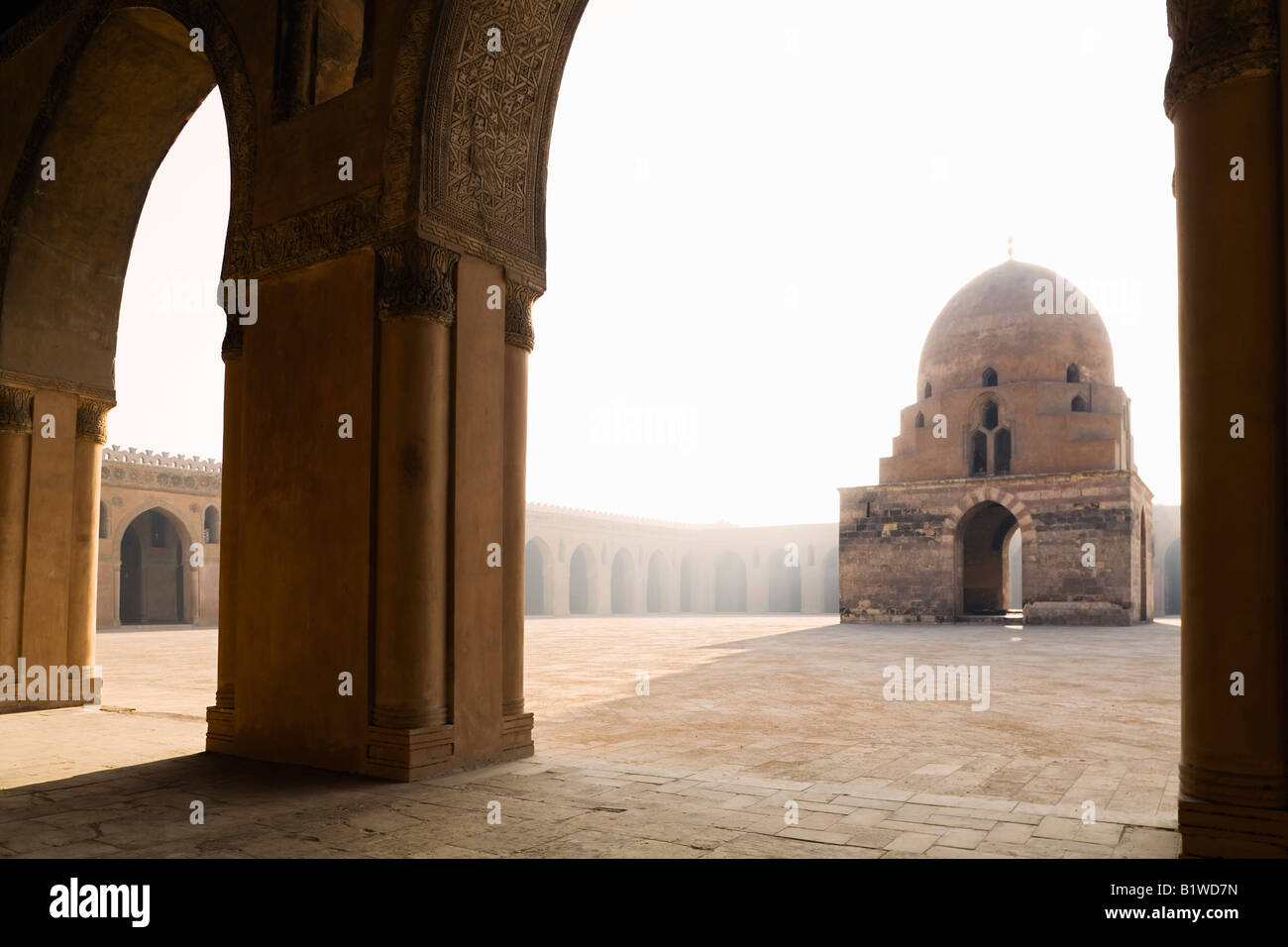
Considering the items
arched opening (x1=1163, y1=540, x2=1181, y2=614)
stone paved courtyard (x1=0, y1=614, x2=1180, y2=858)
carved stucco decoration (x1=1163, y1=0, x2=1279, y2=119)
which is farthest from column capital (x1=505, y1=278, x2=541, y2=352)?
arched opening (x1=1163, y1=540, x2=1181, y2=614)

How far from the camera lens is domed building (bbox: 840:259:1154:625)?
23125 mm

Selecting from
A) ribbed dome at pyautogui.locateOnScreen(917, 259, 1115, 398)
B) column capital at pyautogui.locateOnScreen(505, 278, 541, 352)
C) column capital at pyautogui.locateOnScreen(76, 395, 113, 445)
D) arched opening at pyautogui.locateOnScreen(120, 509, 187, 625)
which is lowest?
arched opening at pyautogui.locateOnScreen(120, 509, 187, 625)

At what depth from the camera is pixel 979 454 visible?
1038 inches

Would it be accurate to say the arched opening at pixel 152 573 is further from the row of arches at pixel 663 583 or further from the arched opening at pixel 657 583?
the arched opening at pixel 657 583

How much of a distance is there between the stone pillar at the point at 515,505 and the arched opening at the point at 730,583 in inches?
1691

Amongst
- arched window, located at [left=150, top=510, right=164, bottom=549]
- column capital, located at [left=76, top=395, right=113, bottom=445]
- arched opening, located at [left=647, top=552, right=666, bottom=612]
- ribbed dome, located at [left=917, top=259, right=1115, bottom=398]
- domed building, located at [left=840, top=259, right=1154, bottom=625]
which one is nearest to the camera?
column capital, located at [left=76, top=395, right=113, bottom=445]

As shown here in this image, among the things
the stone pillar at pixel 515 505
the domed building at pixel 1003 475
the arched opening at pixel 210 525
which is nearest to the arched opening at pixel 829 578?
the domed building at pixel 1003 475

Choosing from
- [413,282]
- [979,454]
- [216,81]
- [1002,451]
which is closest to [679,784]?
[413,282]

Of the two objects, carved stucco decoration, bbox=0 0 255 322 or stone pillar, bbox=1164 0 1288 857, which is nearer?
stone pillar, bbox=1164 0 1288 857

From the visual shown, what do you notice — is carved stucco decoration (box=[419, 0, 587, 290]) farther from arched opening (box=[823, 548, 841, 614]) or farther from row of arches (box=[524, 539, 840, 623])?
arched opening (box=[823, 548, 841, 614])

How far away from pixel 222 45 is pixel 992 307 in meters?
23.7

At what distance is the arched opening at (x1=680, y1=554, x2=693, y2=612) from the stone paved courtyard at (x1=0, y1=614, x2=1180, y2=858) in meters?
39.4

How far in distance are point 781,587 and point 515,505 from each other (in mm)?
41614
